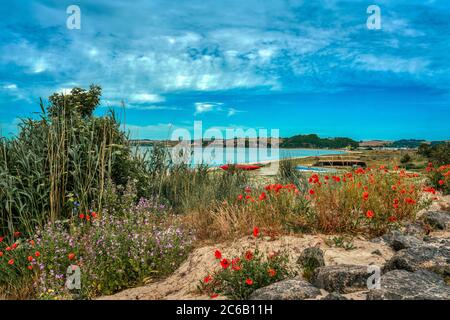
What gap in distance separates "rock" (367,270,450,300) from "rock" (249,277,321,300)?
0.57 meters

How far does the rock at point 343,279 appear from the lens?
14.4ft

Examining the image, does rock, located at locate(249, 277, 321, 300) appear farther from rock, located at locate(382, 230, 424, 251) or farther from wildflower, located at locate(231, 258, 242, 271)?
rock, located at locate(382, 230, 424, 251)

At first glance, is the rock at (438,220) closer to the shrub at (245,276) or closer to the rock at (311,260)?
the rock at (311,260)

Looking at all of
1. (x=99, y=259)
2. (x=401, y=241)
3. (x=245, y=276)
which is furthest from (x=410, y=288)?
(x=99, y=259)

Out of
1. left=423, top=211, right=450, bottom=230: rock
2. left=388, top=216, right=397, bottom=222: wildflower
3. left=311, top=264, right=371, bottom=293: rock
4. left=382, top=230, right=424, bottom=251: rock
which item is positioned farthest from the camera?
left=423, top=211, right=450, bottom=230: rock

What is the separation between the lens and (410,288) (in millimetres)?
4059

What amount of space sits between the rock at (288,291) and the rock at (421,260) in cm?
130

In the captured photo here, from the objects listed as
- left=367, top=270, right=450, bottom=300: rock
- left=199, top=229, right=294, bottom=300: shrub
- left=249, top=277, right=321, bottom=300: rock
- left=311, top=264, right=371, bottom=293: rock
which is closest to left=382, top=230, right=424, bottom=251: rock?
left=367, top=270, right=450, bottom=300: rock

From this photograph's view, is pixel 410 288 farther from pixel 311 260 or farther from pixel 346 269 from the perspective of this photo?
pixel 311 260

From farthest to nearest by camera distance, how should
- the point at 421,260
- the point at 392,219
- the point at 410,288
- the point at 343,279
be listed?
the point at 392,219
the point at 421,260
the point at 343,279
the point at 410,288

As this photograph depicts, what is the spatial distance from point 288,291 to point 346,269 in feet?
2.70

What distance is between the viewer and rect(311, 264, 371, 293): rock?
4.40 metres

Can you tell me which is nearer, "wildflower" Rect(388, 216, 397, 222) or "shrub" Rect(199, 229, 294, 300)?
"shrub" Rect(199, 229, 294, 300)

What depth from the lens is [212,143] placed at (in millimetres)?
12133
